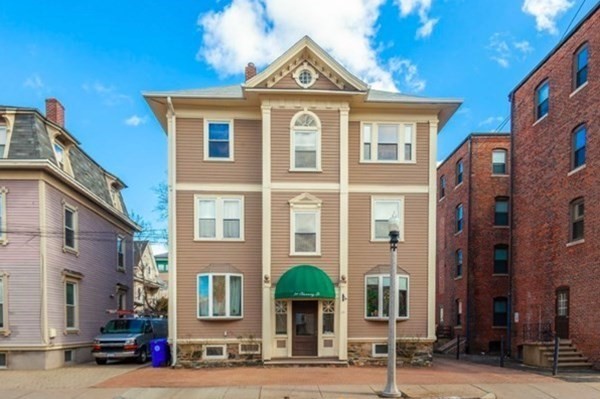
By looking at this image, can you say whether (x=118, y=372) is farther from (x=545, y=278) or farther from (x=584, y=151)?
(x=584, y=151)

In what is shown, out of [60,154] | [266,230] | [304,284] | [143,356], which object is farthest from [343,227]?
[60,154]

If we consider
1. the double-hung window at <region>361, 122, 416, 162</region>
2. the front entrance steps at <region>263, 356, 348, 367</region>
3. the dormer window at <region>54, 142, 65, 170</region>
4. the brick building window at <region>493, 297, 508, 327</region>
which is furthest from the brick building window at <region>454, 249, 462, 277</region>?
the dormer window at <region>54, 142, 65, 170</region>

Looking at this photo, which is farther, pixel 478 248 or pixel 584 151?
pixel 478 248

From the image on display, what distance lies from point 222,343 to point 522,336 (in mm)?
13078

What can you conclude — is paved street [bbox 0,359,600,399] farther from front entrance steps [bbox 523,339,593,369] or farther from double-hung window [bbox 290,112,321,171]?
double-hung window [bbox 290,112,321,171]

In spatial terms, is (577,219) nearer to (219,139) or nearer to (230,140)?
(230,140)

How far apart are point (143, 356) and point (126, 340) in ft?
3.47

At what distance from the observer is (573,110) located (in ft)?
53.2

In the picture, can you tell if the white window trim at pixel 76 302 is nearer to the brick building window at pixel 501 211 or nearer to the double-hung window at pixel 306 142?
the double-hung window at pixel 306 142

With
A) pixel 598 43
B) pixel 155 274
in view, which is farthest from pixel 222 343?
pixel 155 274

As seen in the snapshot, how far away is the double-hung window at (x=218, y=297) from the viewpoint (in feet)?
49.5

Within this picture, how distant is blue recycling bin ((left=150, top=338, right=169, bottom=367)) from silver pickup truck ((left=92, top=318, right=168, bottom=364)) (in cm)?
161

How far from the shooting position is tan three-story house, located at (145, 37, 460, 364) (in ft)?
49.4

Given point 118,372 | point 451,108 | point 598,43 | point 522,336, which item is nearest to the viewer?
point 118,372
